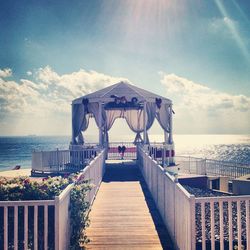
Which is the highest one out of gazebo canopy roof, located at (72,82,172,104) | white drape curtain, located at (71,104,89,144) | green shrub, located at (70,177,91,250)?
gazebo canopy roof, located at (72,82,172,104)

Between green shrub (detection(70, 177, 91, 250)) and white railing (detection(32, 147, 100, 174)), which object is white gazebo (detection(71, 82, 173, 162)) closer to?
white railing (detection(32, 147, 100, 174))

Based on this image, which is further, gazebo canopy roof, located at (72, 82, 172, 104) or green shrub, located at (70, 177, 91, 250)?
gazebo canopy roof, located at (72, 82, 172, 104)

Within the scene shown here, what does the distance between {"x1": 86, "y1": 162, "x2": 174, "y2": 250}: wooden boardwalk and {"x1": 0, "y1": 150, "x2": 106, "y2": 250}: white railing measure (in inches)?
43.5

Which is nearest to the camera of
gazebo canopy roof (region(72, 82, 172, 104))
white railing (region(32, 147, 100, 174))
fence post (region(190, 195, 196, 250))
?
fence post (region(190, 195, 196, 250))

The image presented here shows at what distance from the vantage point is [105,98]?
1639 centimetres

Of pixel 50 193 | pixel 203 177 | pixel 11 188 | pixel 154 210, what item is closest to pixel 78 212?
pixel 50 193

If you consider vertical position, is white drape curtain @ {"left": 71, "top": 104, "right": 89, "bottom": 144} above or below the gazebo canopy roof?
below

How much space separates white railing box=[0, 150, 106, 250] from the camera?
4.34 meters

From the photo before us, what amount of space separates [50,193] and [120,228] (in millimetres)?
2053

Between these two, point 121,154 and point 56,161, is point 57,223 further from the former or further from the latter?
point 121,154

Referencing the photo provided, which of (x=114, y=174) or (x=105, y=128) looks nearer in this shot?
(x=114, y=174)

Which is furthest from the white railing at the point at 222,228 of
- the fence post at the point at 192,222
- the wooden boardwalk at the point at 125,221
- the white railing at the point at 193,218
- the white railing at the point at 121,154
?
the white railing at the point at 121,154

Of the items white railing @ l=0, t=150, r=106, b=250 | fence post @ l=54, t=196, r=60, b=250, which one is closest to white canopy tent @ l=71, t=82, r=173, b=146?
white railing @ l=0, t=150, r=106, b=250

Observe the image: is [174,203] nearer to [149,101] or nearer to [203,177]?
[203,177]
